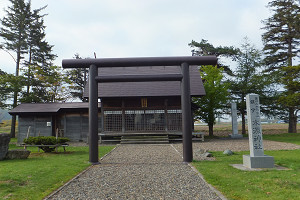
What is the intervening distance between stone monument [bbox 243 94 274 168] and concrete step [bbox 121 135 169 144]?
8.85 m

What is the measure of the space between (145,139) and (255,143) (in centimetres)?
988

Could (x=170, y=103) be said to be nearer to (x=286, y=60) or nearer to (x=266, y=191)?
(x=266, y=191)

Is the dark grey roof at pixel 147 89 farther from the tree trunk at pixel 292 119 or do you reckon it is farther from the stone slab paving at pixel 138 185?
the tree trunk at pixel 292 119

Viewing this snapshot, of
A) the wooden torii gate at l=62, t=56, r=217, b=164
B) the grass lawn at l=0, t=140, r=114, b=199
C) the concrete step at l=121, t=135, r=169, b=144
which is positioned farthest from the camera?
the concrete step at l=121, t=135, r=169, b=144

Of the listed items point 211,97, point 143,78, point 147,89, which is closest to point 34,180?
point 143,78

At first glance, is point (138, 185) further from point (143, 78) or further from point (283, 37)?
point (283, 37)

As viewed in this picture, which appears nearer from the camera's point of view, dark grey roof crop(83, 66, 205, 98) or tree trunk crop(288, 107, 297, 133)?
dark grey roof crop(83, 66, 205, 98)

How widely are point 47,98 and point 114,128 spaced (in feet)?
46.6

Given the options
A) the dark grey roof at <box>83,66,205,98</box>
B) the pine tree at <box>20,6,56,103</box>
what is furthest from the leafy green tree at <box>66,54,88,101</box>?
the dark grey roof at <box>83,66,205,98</box>

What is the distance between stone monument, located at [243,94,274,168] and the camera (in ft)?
21.2

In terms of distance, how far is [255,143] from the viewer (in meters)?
6.76

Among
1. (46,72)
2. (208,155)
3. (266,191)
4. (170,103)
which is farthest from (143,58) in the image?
(46,72)

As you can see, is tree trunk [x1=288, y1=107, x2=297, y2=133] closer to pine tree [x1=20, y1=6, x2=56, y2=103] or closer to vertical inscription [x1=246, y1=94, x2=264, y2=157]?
vertical inscription [x1=246, y1=94, x2=264, y2=157]

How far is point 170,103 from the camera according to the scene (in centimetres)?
1698
